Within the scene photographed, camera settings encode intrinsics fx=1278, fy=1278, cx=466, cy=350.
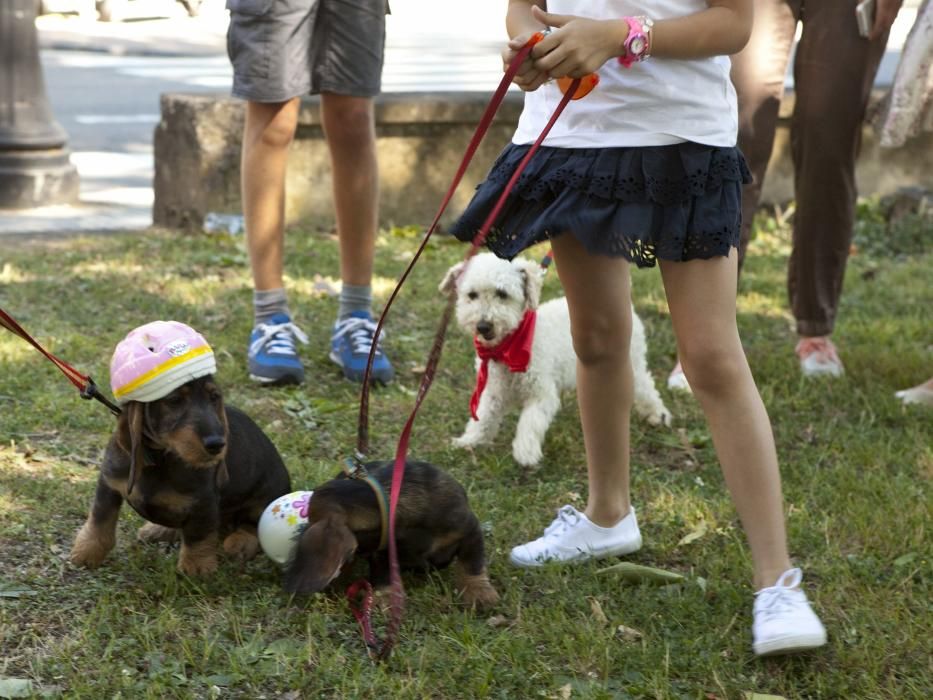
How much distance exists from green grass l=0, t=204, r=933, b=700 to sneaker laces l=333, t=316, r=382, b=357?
0.15 m

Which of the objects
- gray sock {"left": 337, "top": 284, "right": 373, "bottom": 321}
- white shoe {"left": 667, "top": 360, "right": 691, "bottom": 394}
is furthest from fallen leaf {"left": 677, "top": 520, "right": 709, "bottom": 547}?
gray sock {"left": 337, "top": 284, "right": 373, "bottom": 321}

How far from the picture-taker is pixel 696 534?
11.9ft

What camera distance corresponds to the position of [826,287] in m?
5.14

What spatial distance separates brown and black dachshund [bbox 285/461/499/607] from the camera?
2961 mm

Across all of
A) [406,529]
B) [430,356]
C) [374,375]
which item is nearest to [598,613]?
[406,529]

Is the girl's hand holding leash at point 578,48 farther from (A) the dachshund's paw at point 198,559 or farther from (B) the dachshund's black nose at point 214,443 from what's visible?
(A) the dachshund's paw at point 198,559

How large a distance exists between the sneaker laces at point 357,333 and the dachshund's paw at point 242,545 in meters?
1.57

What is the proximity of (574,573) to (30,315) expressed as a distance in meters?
3.05

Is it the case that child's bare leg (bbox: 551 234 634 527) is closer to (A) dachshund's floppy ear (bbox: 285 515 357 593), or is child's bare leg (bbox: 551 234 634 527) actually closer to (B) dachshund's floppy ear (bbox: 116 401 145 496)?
(A) dachshund's floppy ear (bbox: 285 515 357 593)

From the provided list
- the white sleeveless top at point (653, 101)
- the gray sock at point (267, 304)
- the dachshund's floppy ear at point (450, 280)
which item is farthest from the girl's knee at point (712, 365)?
the gray sock at point (267, 304)

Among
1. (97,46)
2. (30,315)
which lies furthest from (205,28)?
(30,315)

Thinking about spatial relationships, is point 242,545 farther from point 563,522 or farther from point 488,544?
point 563,522

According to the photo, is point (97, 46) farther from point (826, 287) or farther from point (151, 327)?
point (151, 327)

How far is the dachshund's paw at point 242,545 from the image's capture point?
335 cm
